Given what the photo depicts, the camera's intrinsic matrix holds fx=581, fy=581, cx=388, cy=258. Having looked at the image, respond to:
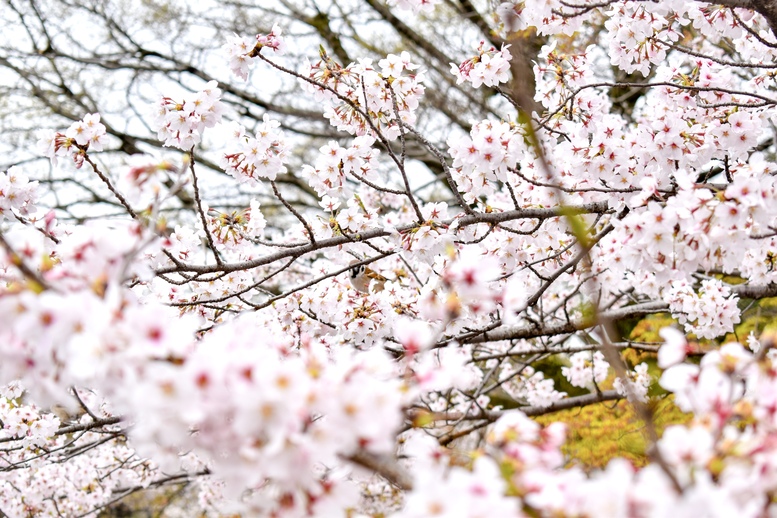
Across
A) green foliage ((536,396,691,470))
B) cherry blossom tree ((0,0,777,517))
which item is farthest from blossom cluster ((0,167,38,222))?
green foliage ((536,396,691,470))

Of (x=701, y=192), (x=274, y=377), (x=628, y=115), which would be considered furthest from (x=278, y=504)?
(x=628, y=115)

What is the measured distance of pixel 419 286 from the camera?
449cm

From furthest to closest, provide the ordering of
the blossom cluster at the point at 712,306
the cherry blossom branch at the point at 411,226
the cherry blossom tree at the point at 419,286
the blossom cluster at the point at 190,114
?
the blossom cluster at the point at 712,306 → the cherry blossom branch at the point at 411,226 → the blossom cluster at the point at 190,114 → the cherry blossom tree at the point at 419,286

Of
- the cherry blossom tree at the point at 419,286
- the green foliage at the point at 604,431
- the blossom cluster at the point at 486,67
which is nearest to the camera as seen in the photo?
the cherry blossom tree at the point at 419,286

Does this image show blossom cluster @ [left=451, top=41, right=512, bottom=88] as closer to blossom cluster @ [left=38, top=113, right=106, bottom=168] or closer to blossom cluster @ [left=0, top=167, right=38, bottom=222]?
blossom cluster @ [left=38, top=113, right=106, bottom=168]

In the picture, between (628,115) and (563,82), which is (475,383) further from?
(628,115)

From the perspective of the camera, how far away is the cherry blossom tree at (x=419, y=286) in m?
0.98

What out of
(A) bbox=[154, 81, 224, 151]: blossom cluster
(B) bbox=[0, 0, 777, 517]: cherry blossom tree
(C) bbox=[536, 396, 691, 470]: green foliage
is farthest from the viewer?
(C) bbox=[536, 396, 691, 470]: green foliage

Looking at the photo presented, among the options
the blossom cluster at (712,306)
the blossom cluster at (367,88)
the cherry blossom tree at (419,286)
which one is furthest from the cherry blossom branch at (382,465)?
the blossom cluster at (712,306)

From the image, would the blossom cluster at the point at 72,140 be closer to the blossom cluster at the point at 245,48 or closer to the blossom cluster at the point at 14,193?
the blossom cluster at the point at 14,193

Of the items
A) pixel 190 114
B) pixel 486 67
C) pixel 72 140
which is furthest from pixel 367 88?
pixel 72 140

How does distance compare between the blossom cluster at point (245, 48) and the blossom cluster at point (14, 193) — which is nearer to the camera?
the blossom cluster at point (14, 193)

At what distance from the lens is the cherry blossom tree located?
0.98m

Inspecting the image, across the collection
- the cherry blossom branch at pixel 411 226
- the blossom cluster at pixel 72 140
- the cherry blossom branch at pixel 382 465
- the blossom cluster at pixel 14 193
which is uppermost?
the blossom cluster at pixel 72 140
